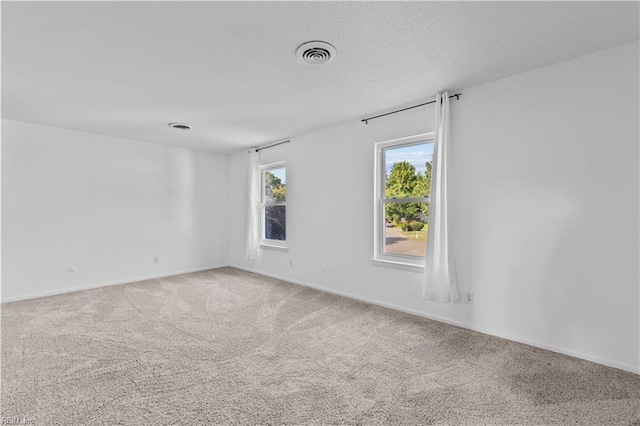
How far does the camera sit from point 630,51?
2191mm

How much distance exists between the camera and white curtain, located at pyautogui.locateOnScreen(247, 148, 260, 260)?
5.49 meters

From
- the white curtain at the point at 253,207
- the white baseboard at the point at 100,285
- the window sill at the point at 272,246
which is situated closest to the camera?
the white baseboard at the point at 100,285

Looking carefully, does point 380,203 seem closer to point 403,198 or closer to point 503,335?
point 403,198

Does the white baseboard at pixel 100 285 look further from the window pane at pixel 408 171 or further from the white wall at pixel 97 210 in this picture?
the window pane at pixel 408 171

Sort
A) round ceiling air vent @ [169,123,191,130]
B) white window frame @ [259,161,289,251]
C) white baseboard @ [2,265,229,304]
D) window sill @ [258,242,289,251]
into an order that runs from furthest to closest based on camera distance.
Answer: white window frame @ [259,161,289,251], window sill @ [258,242,289,251], round ceiling air vent @ [169,123,191,130], white baseboard @ [2,265,229,304]

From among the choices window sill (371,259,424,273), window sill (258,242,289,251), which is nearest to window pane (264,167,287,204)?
window sill (258,242,289,251)

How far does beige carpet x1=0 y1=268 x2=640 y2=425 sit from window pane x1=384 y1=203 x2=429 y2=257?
780 millimetres

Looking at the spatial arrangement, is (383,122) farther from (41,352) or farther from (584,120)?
(41,352)

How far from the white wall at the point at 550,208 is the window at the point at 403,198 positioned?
0.69ft

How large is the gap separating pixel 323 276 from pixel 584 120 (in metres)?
3.31

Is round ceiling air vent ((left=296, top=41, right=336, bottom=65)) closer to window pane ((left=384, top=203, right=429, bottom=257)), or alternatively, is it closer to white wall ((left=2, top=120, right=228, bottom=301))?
window pane ((left=384, top=203, right=429, bottom=257))

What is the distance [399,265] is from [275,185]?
9.34ft

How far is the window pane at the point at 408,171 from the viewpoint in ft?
11.5

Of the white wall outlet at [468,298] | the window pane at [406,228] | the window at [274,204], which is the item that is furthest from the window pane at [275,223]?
the white wall outlet at [468,298]
